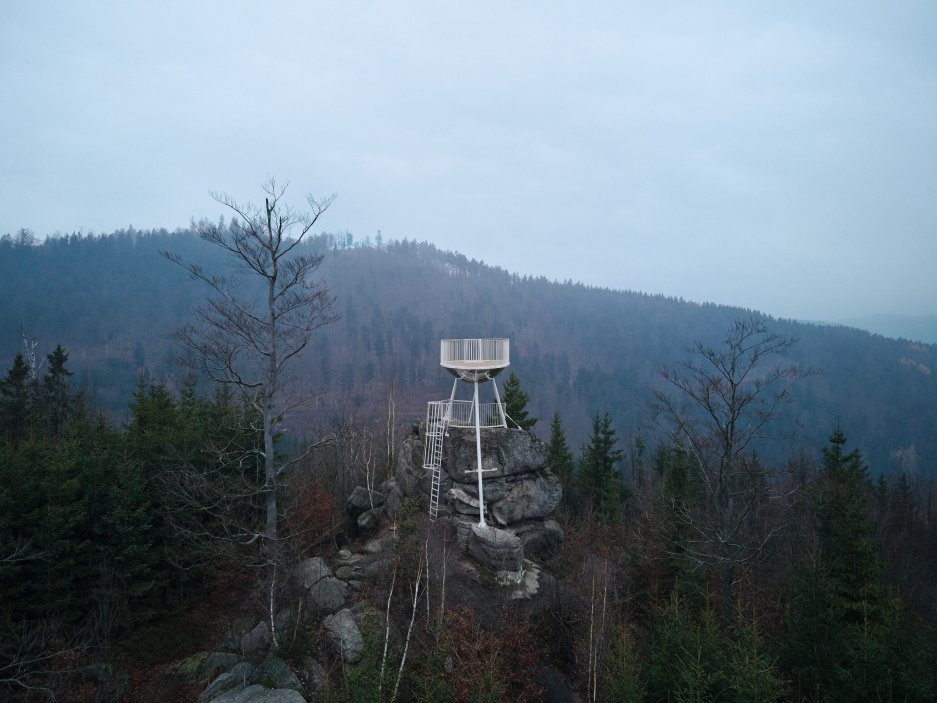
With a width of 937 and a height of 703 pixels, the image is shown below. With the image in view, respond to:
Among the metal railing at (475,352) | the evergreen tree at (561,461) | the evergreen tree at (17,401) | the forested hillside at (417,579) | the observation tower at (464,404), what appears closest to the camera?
the forested hillside at (417,579)

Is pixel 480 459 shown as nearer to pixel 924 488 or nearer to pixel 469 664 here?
pixel 469 664

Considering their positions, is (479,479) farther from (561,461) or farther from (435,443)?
(561,461)

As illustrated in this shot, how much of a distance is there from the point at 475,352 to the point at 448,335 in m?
86.7

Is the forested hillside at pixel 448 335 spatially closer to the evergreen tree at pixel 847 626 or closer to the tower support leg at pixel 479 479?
the tower support leg at pixel 479 479

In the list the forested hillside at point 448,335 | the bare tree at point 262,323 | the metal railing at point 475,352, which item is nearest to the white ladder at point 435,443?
the metal railing at point 475,352

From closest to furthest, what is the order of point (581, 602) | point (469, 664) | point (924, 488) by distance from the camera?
point (469, 664)
point (581, 602)
point (924, 488)

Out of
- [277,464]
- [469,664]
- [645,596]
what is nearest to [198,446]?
[277,464]

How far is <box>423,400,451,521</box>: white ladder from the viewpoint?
1727cm

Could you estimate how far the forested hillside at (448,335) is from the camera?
87625 mm

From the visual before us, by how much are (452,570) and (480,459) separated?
3.63m

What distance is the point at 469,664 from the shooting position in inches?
449

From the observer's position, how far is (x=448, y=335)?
105m

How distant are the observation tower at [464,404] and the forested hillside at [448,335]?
55219 millimetres

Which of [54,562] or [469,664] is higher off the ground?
[54,562]
